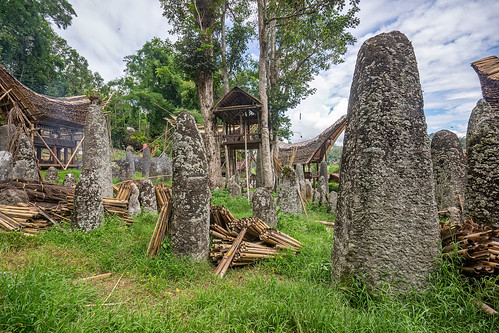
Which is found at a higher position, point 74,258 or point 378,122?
point 378,122

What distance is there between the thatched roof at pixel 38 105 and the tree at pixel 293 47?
10.1 meters

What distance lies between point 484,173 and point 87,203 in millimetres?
7448

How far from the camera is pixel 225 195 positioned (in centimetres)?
1134

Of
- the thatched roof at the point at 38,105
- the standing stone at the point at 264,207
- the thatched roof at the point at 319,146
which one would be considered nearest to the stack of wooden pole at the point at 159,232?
the standing stone at the point at 264,207

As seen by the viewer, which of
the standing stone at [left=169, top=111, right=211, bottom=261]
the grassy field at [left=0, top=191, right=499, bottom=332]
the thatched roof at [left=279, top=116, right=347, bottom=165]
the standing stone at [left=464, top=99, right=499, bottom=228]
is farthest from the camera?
the thatched roof at [left=279, top=116, right=347, bottom=165]

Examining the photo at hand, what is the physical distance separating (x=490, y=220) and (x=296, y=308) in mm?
3325

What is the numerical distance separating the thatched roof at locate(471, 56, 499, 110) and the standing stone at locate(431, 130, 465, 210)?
8.29ft

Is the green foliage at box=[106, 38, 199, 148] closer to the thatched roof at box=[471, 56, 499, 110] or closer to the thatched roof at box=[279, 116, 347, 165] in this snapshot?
the thatched roof at box=[279, 116, 347, 165]

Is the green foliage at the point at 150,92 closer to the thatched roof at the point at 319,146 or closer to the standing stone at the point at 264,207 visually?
the thatched roof at the point at 319,146

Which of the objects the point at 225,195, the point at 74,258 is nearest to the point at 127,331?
the point at 74,258

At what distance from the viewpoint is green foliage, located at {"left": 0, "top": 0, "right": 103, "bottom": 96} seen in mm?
21250

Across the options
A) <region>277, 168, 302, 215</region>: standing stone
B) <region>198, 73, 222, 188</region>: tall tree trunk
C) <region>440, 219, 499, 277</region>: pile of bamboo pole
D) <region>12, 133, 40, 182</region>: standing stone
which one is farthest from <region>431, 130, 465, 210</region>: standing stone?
<region>12, 133, 40, 182</region>: standing stone

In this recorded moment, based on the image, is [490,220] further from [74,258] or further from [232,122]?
[232,122]

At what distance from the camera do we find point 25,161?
7.95 metres
